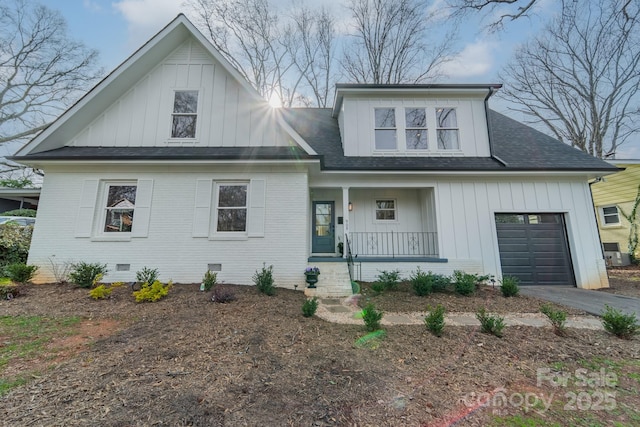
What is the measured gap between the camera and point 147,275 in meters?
6.52

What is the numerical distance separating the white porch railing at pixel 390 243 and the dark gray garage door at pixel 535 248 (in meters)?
2.29

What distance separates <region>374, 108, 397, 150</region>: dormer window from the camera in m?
9.11

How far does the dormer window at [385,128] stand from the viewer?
29.9ft

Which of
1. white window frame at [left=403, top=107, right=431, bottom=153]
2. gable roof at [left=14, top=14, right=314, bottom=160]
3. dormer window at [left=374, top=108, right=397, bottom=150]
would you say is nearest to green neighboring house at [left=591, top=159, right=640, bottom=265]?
white window frame at [left=403, top=107, right=431, bottom=153]

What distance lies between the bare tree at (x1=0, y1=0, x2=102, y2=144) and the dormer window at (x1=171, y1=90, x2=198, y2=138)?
64.1 feet

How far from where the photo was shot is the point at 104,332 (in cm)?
388

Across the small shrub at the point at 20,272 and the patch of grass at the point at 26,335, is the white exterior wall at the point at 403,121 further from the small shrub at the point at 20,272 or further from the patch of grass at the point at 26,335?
the small shrub at the point at 20,272

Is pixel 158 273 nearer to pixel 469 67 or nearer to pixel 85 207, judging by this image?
pixel 85 207

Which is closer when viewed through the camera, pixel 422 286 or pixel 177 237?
pixel 422 286

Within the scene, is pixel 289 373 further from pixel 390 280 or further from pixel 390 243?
pixel 390 243

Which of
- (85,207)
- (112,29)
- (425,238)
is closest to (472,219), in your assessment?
(425,238)

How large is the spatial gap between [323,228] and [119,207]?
20.4ft

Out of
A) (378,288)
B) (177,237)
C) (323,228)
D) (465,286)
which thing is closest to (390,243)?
(323,228)

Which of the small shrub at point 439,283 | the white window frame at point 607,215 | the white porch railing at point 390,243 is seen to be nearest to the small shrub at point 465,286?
the small shrub at point 439,283
